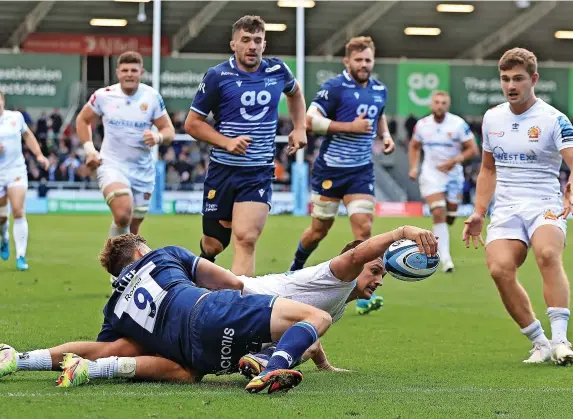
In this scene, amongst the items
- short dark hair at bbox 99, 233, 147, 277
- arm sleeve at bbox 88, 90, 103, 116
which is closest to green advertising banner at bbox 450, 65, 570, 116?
arm sleeve at bbox 88, 90, 103, 116

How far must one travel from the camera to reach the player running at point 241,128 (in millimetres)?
10180

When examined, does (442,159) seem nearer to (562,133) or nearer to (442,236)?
(442,236)

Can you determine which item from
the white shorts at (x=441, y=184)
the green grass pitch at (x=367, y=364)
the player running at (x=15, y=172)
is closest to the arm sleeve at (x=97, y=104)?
the green grass pitch at (x=367, y=364)

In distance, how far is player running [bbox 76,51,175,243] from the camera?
1305 cm

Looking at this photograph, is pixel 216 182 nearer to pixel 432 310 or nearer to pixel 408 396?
pixel 432 310

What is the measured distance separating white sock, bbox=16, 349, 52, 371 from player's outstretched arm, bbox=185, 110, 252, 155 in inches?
132

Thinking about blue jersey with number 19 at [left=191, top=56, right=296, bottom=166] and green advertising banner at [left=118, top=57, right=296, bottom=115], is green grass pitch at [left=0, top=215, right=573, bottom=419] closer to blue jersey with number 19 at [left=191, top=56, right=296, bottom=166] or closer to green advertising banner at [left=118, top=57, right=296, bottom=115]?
blue jersey with number 19 at [left=191, top=56, right=296, bottom=166]

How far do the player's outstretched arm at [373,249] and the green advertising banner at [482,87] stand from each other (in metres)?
31.4

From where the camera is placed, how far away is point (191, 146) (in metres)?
38.9

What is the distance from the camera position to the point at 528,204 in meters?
8.89

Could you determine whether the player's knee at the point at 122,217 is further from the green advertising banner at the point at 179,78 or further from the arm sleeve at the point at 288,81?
the green advertising banner at the point at 179,78

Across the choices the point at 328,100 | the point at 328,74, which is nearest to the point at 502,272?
the point at 328,100

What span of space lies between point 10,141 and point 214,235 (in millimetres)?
6159

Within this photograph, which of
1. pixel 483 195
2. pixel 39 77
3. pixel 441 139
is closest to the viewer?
pixel 483 195
